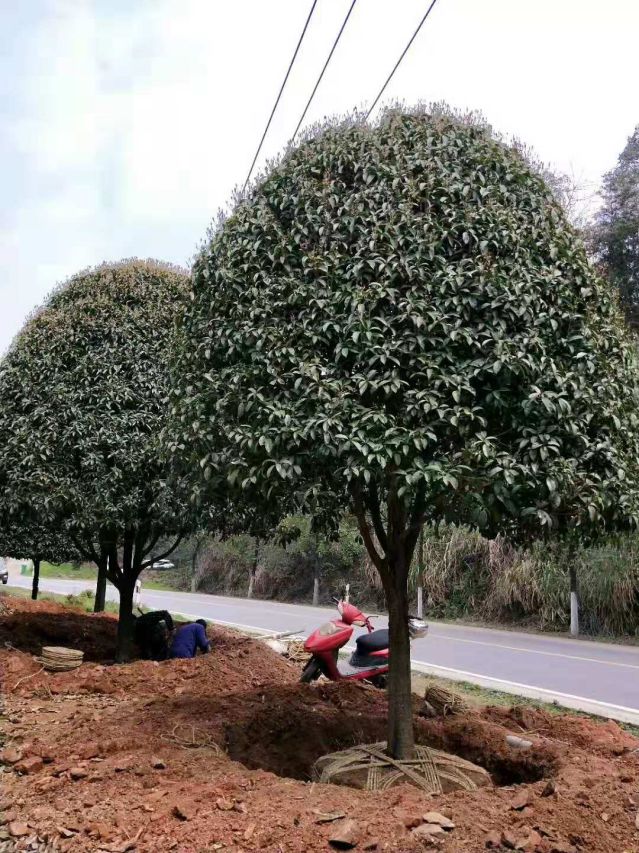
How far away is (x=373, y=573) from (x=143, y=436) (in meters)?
17.2

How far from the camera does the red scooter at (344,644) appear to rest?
7.02m

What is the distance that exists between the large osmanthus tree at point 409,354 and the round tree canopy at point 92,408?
319 cm

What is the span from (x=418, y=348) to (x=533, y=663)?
29.4 ft

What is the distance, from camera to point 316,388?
422 centimetres

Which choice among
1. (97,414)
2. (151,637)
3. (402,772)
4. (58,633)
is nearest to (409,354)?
(402,772)

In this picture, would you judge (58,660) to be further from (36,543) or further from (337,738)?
(36,543)

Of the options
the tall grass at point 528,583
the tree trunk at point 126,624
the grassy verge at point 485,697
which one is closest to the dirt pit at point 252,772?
the tree trunk at point 126,624

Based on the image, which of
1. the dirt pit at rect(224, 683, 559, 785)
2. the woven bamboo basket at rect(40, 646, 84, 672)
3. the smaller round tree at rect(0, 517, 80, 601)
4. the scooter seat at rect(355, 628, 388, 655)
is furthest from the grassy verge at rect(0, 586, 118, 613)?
the dirt pit at rect(224, 683, 559, 785)

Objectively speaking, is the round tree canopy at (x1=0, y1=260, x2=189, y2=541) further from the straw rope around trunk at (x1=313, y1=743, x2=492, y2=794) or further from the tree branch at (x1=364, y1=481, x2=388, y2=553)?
the straw rope around trunk at (x1=313, y1=743, x2=492, y2=794)

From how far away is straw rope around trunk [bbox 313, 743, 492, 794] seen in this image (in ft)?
14.6

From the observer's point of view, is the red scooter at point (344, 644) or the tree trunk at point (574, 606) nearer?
the red scooter at point (344, 644)

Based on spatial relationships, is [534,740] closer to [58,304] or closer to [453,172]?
[453,172]

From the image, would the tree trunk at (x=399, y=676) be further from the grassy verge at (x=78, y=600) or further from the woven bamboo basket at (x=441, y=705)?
the grassy verge at (x=78, y=600)

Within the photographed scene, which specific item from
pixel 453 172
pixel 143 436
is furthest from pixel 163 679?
pixel 453 172
